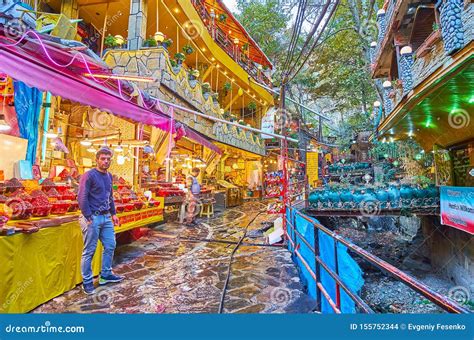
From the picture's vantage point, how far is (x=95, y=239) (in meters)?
3.98

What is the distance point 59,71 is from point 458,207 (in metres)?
9.31

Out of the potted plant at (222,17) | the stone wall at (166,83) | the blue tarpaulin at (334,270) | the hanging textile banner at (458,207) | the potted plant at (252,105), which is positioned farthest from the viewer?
the potted plant at (252,105)

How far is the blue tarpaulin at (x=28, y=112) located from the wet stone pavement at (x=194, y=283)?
383cm

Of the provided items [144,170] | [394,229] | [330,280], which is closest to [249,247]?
A: [330,280]

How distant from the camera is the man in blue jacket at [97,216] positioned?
3904 millimetres

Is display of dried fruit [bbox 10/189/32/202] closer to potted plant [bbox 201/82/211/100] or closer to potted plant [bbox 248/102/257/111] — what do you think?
potted plant [bbox 201/82/211/100]

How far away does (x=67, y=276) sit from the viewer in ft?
13.3

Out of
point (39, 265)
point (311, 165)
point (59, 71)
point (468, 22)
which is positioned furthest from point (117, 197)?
point (311, 165)

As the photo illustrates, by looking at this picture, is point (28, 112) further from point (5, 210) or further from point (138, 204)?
point (5, 210)

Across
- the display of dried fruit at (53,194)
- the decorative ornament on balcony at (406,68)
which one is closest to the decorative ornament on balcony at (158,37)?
the display of dried fruit at (53,194)

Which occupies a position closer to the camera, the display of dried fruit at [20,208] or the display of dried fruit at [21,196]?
the display of dried fruit at [20,208]

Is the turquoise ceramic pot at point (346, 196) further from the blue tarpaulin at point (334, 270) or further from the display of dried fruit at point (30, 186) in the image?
the display of dried fruit at point (30, 186)

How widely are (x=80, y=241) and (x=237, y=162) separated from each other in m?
20.7

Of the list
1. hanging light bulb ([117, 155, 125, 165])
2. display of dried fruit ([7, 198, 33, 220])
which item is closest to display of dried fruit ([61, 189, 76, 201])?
display of dried fruit ([7, 198, 33, 220])
